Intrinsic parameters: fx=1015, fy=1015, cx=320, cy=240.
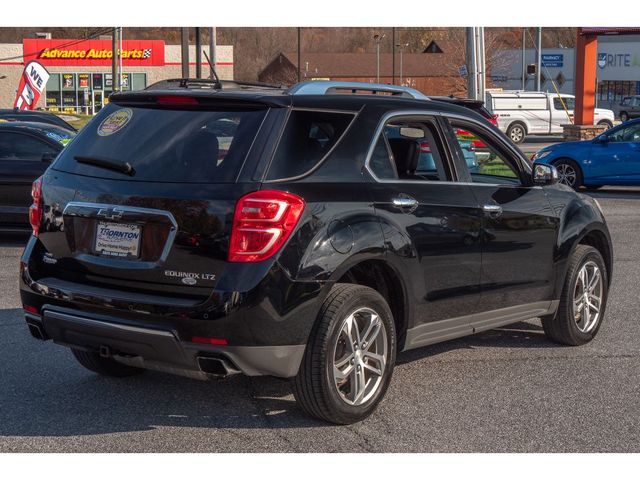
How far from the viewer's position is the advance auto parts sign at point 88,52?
236 ft

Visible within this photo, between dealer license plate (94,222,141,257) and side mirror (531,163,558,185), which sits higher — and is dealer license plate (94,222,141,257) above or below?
below

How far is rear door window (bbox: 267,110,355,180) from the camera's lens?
5.17m

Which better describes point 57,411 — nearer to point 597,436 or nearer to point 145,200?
point 145,200

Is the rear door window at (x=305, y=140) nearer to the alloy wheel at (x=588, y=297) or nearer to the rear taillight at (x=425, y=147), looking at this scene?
the rear taillight at (x=425, y=147)

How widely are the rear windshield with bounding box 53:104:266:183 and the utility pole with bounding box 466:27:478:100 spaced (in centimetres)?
1977

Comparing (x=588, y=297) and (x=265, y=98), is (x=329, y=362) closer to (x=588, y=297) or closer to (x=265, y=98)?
(x=265, y=98)

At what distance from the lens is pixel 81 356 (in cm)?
628

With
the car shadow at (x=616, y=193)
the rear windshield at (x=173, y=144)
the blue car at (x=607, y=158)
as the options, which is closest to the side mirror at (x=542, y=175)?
the rear windshield at (x=173, y=144)

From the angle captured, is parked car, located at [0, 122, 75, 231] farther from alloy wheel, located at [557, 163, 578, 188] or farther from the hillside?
the hillside

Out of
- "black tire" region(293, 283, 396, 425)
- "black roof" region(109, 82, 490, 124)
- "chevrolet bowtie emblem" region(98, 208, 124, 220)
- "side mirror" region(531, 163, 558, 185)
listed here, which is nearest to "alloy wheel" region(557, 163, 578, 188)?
"side mirror" region(531, 163, 558, 185)

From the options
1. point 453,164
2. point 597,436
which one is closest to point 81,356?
point 453,164

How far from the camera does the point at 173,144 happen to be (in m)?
5.33

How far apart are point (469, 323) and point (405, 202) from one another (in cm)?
108

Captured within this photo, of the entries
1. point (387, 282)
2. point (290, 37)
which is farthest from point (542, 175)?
point (290, 37)
